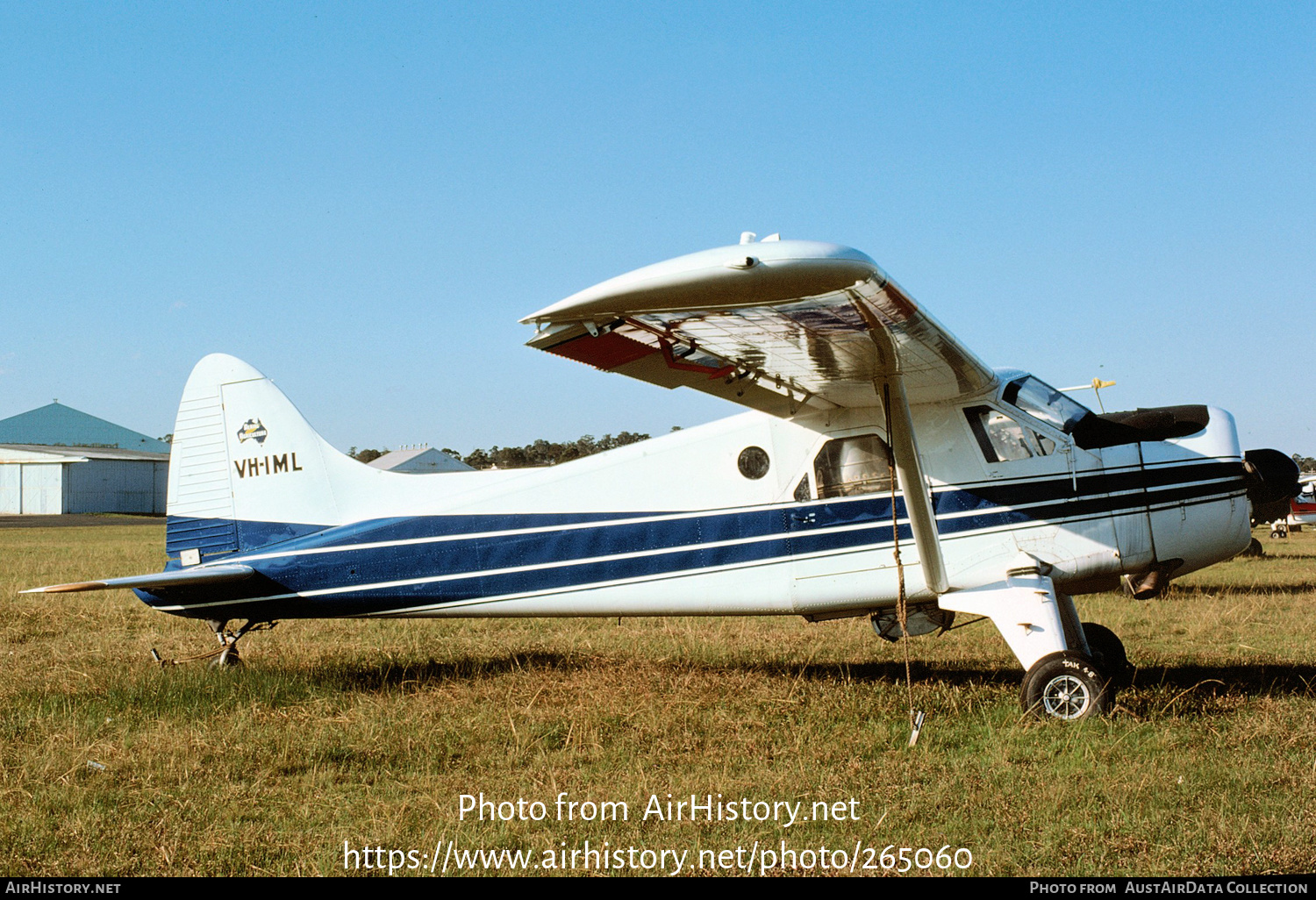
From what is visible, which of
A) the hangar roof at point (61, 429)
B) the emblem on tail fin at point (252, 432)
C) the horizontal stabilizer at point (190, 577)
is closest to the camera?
the horizontal stabilizer at point (190, 577)

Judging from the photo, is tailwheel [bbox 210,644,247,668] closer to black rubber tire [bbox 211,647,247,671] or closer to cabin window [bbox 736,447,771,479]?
black rubber tire [bbox 211,647,247,671]

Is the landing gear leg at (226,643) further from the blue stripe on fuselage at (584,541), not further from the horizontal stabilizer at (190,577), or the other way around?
the horizontal stabilizer at (190,577)

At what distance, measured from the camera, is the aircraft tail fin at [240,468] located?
7.50 metres

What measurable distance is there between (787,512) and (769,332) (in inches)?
78.1

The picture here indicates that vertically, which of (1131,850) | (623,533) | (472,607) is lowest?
(1131,850)

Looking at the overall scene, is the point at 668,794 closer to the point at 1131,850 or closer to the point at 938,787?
the point at 938,787

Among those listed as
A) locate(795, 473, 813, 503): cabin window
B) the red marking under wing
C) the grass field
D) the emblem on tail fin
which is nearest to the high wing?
the red marking under wing

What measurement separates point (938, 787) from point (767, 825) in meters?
0.98

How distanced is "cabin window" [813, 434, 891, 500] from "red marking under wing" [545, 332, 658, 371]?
1928 millimetres

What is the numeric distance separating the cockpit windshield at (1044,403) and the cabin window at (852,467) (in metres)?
0.95

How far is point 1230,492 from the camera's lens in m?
6.42

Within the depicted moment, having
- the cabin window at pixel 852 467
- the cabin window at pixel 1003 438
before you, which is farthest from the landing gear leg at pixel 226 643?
the cabin window at pixel 1003 438

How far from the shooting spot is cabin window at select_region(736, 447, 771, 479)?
675 centimetres
